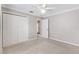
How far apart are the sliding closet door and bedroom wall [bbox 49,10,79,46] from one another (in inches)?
32.5

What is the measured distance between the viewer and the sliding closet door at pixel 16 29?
185 cm

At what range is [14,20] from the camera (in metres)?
1.86

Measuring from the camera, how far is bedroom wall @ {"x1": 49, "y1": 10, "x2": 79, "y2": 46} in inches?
89.7

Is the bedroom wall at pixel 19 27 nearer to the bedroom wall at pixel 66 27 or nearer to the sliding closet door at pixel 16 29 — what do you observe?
the sliding closet door at pixel 16 29

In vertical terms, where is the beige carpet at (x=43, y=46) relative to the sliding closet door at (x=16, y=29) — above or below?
below

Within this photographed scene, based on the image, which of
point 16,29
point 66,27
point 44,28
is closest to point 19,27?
point 16,29

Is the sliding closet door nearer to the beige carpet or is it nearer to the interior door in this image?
the beige carpet

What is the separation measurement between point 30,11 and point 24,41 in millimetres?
902

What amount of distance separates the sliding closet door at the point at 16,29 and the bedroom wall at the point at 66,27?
826mm

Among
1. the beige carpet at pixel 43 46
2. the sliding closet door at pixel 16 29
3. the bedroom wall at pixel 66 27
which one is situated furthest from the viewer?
the bedroom wall at pixel 66 27

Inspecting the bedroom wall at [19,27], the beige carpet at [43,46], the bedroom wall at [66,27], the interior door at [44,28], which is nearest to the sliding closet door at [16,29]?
the bedroom wall at [19,27]

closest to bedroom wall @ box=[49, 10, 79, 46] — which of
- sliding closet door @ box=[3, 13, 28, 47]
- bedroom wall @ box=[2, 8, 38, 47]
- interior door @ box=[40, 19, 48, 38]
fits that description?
interior door @ box=[40, 19, 48, 38]
